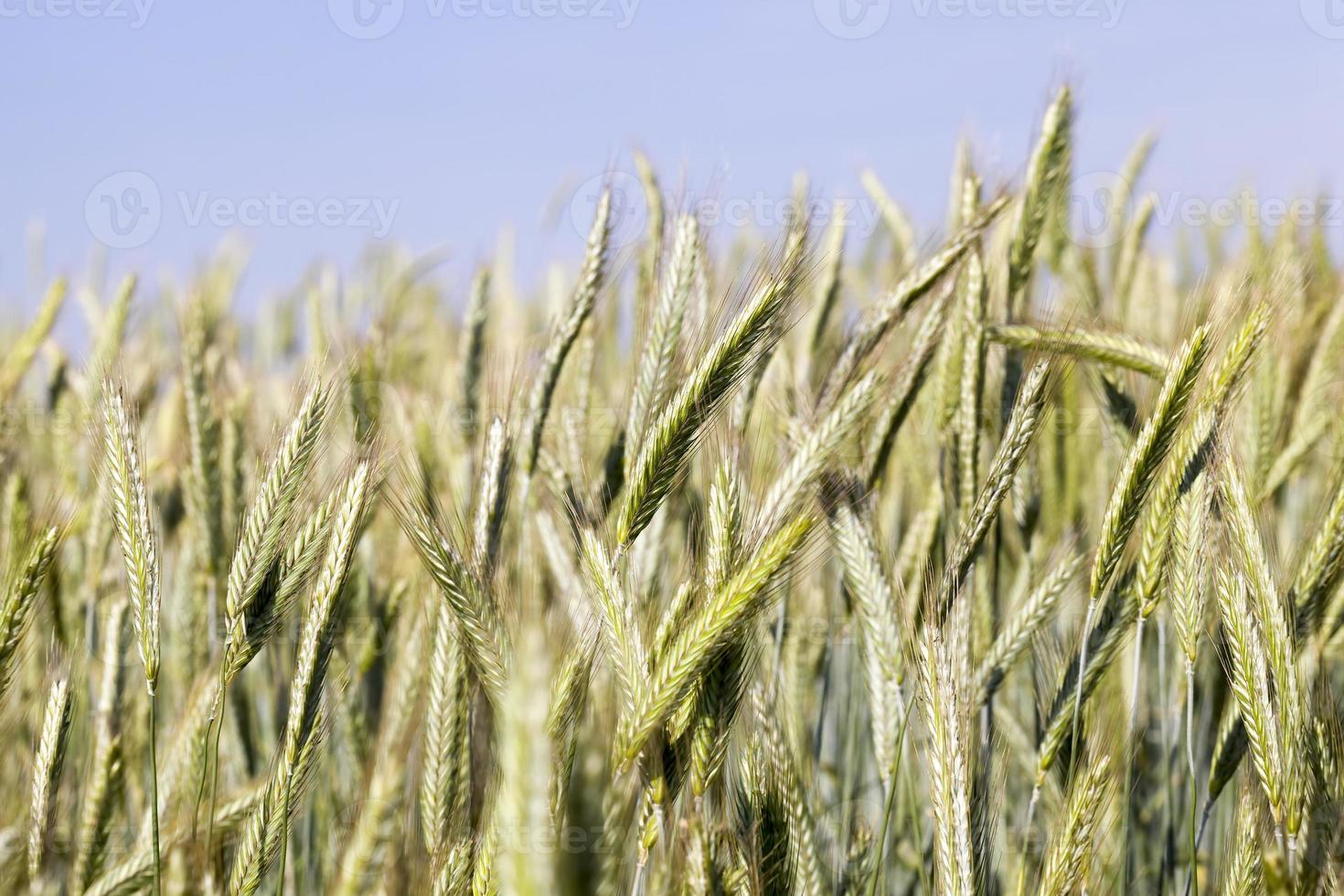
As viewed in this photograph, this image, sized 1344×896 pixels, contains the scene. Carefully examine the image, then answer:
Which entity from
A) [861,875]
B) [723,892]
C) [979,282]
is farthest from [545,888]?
[979,282]

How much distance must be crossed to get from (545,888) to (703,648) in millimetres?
354

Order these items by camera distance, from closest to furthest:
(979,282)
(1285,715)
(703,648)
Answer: (703,648)
(1285,715)
(979,282)

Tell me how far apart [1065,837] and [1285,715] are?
0.30 meters

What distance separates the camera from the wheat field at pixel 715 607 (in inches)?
49.8

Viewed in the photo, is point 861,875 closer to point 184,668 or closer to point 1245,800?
point 1245,800

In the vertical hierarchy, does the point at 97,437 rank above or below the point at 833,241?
below

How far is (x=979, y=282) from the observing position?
6.54ft

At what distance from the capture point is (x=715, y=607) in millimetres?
1161

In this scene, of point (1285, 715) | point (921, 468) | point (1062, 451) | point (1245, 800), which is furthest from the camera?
point (921, 468)

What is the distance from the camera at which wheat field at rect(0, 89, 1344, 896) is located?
127 cm

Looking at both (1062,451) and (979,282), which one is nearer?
(979,282)

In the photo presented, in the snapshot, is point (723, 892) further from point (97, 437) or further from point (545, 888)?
point (97, 437)

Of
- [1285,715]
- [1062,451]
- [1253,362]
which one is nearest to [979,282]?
[1253,362]

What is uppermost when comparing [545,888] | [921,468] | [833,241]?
[833,241]
